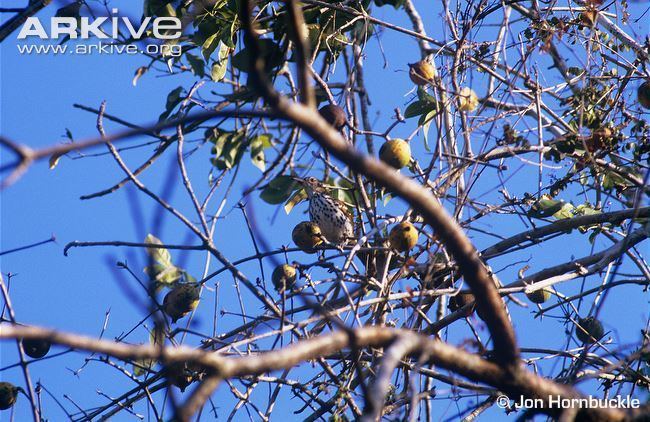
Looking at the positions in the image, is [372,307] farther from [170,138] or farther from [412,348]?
[412,348]

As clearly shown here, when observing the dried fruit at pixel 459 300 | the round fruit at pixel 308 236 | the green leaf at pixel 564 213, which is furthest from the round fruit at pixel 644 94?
the round fruit at pixel 308 236

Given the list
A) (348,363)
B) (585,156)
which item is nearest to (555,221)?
(585,156)

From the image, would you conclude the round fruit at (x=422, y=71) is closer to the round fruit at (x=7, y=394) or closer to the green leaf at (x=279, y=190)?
the green leaf at (x=279, y=190)

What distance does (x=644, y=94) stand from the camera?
11.4 feet

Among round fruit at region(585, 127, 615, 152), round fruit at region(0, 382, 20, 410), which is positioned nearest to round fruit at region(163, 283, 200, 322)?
round fruit at region(0, 382, 20, 410)

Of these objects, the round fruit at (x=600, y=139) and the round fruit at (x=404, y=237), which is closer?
the round fruit at (x=404, y=237)

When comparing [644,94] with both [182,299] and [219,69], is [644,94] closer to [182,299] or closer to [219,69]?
[219,69]

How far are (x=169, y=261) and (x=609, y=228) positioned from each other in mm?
2178

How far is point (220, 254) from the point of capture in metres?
2.77

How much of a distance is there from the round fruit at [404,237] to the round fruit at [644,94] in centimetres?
139

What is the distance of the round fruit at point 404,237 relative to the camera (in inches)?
115

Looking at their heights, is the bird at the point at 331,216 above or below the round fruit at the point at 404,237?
above

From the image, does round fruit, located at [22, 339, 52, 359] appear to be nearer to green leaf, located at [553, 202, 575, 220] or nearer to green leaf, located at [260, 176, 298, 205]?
green leaf, located at [260, 176, 298, 205]

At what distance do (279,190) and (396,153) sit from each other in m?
1.04
